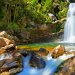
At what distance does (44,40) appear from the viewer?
31.2 m

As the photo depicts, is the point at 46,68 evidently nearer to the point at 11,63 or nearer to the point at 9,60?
the point at 11,63

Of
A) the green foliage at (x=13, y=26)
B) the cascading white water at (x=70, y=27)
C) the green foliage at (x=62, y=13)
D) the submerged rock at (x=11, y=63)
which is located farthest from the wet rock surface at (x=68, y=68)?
the green foliage at (x=62, y=13)

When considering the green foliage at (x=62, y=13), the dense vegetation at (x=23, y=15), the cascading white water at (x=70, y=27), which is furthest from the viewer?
the green foliage at (x=62, y=13)

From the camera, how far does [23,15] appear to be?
106 ft

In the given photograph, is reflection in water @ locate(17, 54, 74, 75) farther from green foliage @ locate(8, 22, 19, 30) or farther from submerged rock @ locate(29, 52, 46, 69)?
green foliage @ locate(8, 22, 19, 30)

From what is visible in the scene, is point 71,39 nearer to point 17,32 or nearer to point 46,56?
point 17,32

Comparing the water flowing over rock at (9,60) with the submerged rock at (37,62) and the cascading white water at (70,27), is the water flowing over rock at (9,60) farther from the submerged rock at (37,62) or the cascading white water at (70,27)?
the cascading white water at (70,27)

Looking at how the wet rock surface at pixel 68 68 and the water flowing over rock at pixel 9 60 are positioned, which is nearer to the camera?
the wet rock surface at pixel 68 68

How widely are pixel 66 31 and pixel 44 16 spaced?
3505 millimetres

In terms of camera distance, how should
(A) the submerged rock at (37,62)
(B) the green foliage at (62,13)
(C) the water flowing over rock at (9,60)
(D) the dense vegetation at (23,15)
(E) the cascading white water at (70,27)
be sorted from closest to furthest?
(C) the water flowing over rock at (9,60) < (A) the submerged rock at (37,62) < (D) the dense vegetation at (23,15) < (E) the cascading white water at (70,27) < (B) the green foliage at (62,13)

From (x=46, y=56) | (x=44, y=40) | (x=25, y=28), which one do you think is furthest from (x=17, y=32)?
(x=46, y=56)

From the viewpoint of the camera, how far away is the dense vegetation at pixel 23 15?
30422mm

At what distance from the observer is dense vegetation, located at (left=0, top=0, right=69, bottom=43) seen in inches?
1198

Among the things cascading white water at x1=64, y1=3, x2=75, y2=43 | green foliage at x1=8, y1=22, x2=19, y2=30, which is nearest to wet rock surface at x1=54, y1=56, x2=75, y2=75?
green foliage at x1=8, y1=22, x2=19, y2=30
